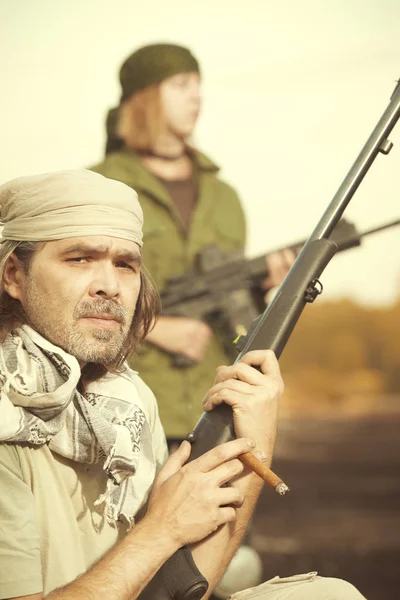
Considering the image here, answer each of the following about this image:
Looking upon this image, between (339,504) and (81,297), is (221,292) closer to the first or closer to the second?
(339,504)

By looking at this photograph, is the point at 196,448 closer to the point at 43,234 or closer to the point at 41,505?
the point at 41,505

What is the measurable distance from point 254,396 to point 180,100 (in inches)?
79.3

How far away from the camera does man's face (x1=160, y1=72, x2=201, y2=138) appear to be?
3240mm

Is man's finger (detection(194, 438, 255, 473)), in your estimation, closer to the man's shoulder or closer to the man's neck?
the man's shoulder

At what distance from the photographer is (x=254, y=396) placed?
149 centimetres

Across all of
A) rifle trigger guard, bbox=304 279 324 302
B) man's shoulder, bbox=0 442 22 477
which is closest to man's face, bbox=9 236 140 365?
man's shoulder, bbox=0 442 22 477

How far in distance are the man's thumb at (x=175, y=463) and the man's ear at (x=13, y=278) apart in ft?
1.28

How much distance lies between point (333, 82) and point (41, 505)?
377cm

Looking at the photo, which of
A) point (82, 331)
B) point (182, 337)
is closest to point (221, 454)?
point (82, 331)

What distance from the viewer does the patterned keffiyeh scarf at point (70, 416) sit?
4.48 ft

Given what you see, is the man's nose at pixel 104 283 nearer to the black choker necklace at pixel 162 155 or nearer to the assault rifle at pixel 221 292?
the assault rifle at pixel 221 292

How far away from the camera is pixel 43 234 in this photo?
1496 millimetres

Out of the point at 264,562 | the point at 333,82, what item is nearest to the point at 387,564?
the point at 264,562

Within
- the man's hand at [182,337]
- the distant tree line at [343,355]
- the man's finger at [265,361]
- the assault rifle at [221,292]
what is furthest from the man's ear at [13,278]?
the distant tree line at [343,355]
